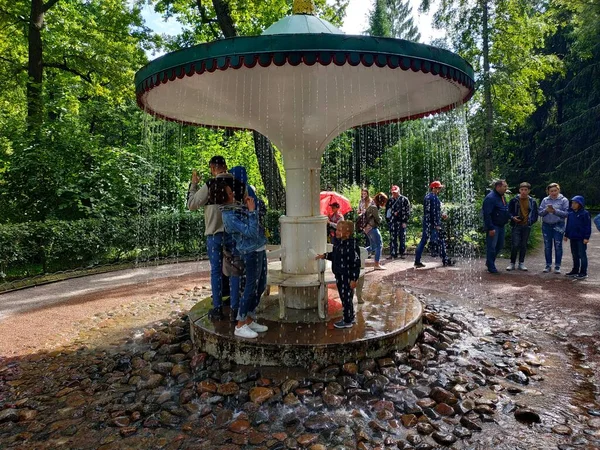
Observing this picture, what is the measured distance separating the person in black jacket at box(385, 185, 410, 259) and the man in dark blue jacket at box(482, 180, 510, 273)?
2.17 meters

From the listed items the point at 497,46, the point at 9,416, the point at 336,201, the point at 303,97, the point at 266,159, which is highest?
the point at 497,46

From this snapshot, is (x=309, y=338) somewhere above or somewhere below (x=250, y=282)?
below

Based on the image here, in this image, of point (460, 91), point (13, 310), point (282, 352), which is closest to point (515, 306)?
point (460, 91)

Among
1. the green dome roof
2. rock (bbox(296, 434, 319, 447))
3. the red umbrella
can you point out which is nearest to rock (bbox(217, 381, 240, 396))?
rock (bbox(296, 434, 319, 447))

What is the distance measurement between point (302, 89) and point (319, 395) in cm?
321

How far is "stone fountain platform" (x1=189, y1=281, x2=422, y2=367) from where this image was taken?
160 inches

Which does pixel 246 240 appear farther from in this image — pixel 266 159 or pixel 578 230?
pixel 266 159

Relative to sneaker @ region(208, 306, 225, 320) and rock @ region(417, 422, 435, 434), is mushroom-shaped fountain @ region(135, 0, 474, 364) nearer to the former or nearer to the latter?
sneaker @ region(208, 306, 225, 320)

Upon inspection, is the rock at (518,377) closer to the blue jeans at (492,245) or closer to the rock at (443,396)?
the rock at (443,396)

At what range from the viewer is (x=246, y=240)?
4.20 meters

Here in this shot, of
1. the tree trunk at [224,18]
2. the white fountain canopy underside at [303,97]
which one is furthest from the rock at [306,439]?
the tree trunk at [224,18]

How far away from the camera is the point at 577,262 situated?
8102 millimetres

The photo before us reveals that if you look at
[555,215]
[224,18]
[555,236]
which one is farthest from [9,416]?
[224,18]

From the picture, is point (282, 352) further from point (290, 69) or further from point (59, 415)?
point (290, 69)
